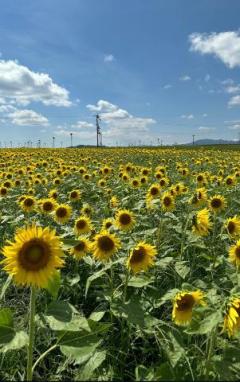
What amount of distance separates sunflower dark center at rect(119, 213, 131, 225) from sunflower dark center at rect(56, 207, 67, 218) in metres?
1.56

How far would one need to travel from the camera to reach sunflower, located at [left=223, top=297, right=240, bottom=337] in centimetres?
285

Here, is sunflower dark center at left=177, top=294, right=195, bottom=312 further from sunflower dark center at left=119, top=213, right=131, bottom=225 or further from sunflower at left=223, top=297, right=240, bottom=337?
sunflower dark center at left=119, top=213, right=131, bottom=225

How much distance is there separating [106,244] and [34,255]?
177cm

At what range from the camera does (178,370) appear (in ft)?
9.62

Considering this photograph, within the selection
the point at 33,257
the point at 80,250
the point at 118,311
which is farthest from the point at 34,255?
the point at 80,250

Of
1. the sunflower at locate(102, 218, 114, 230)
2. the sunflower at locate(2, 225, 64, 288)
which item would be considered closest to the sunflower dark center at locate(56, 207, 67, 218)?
the sunflower at locate(102, 218, 114, 230)

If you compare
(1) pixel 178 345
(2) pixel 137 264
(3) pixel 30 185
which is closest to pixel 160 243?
(2) pixel 137 264

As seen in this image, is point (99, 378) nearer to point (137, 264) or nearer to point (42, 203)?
point (137, 264)

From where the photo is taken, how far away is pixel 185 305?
11.4 ft

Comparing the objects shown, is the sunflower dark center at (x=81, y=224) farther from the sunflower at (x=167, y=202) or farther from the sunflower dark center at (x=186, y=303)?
the sunflower dark center at (x=186, y=303)

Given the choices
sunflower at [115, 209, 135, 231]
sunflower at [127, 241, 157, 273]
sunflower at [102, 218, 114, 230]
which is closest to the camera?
sunflower at [127, 241, 157, 273]

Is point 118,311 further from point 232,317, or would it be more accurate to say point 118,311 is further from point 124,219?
point 124,219

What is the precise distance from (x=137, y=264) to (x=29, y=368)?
5.59ft

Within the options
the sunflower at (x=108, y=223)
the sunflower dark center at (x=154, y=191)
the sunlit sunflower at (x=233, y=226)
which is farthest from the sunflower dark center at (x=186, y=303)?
the sunflower dark center at (x=154, y=191)
